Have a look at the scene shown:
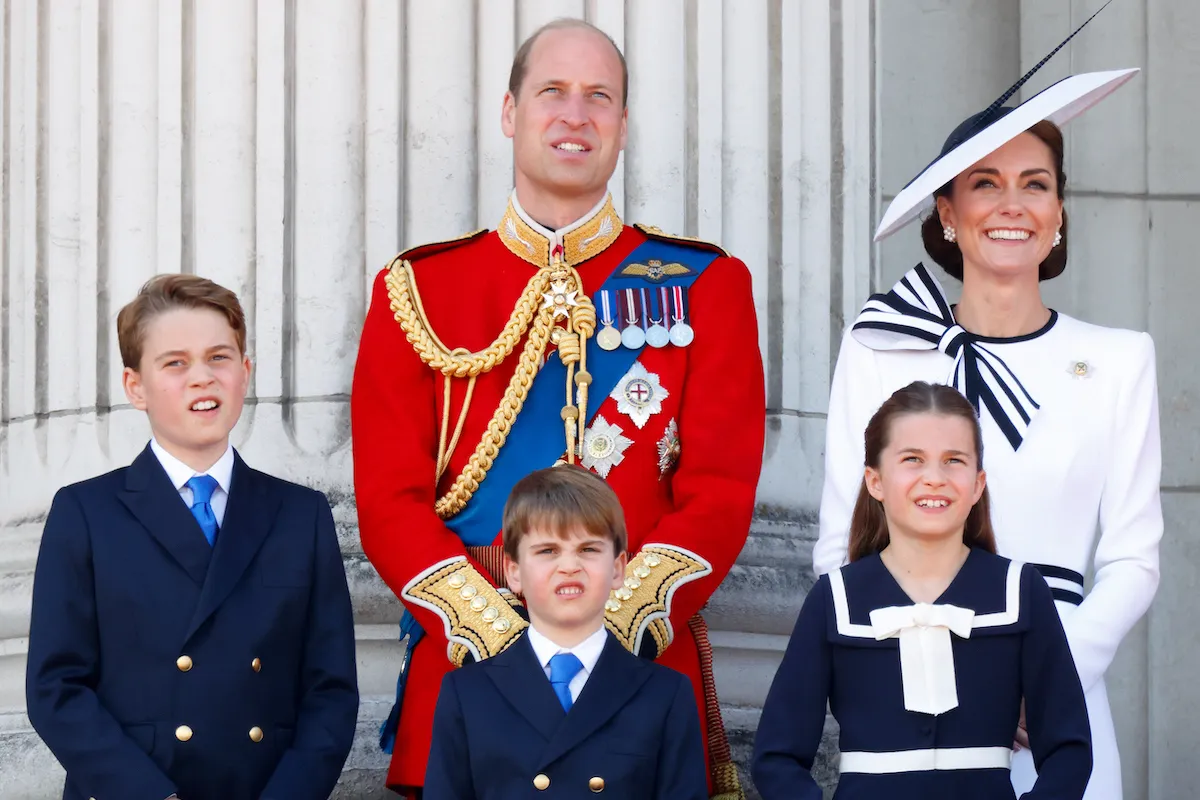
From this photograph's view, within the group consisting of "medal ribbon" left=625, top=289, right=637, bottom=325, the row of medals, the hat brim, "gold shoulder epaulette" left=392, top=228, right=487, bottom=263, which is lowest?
the row of medals

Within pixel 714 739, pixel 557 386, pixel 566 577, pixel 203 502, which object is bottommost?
pixel 714 739

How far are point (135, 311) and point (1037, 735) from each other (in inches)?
71.3

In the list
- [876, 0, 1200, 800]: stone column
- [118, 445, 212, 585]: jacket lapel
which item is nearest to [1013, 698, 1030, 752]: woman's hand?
[118, 445, 212, 585]: jacket lapel

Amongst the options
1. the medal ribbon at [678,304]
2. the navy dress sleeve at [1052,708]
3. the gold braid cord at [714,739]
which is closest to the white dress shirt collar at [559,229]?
the medal ribbon at [678,304]

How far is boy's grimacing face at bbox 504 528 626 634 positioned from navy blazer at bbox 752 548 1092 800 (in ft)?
1.13

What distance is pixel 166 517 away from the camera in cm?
380

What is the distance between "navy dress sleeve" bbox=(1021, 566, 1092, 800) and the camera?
3.46 meters

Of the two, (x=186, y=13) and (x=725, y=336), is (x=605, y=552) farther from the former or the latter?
(x=186, y=13)

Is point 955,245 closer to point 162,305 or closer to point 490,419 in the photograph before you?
point 490,419

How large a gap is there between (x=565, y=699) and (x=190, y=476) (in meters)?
0.84

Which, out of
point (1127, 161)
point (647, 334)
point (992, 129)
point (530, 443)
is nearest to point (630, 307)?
point (647, 334)

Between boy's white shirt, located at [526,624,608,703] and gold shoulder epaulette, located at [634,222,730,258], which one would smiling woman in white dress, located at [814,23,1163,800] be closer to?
gold shoulder epaulette, located at [634,222,730,258]

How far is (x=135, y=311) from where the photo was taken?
12.8 ft

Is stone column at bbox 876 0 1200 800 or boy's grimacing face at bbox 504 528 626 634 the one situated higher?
stone column at bbox 876 0 1200 800
